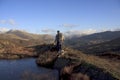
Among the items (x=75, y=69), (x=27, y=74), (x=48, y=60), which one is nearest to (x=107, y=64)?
(x=75, y=69)

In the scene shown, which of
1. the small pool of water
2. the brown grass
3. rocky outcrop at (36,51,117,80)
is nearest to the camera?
the brown grass

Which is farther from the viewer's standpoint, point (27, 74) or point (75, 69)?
point (27, 74)

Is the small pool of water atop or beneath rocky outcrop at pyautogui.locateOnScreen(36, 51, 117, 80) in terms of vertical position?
beneath

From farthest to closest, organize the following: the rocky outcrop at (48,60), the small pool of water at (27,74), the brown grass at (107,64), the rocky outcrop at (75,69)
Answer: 1. the rocky outcrop at (48,60)
2. the small pool of water at (27,74)
3. the rocky outcrop at (75,69)
4. the brown grass at (107,64)

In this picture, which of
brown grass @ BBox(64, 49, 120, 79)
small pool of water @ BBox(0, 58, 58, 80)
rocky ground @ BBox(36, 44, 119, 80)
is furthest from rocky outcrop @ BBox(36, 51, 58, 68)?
brown grass @ BBox(64, 49, 120, 79)

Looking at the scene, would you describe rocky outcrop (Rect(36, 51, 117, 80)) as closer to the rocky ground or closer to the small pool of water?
the rocky ground

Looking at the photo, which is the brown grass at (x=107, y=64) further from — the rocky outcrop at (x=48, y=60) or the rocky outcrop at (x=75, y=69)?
the rocky outcrop at (x=48, y=60)

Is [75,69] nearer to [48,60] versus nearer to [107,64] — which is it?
[107,64]

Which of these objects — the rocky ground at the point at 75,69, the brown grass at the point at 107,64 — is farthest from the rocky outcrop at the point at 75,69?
the brown grass at the point at 107,64

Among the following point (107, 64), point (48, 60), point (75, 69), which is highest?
point (107, 64)

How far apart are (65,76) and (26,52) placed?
77.8 meters

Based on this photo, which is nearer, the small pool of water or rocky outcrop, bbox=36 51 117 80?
rocky outcrop, bbox=36 51 117 80

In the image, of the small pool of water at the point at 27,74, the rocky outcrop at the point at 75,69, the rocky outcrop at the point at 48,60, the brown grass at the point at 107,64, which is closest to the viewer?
the brown grass at the point at 107,64

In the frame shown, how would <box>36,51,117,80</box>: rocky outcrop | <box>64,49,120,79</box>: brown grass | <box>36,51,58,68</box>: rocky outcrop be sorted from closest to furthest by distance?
<box>64,49,120,79</box>: brown grass < <box>36,51,117,80</box>: rocky outcrop < <box>36,51,58,68</box>: rocky outcrop
